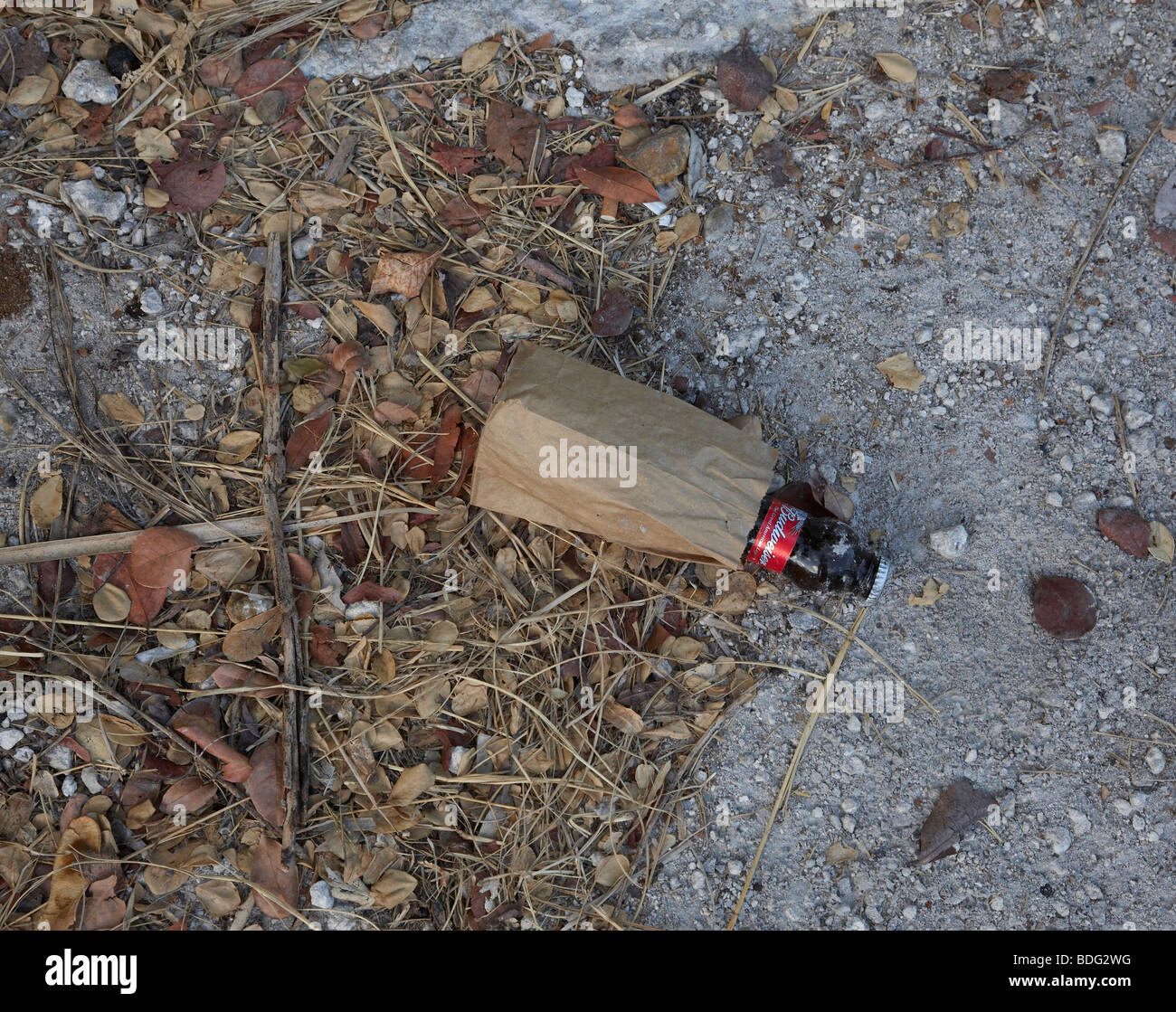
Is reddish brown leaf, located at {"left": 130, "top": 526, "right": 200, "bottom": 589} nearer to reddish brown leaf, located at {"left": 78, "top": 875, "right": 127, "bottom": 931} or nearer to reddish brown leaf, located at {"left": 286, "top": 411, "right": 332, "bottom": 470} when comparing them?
reddish brown leaf, located at {"left": 286, "top": 411, "right": 332, "bottom": 470}

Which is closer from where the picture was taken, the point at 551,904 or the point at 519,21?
the point at 551,904

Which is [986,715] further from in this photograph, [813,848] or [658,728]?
[658,728]

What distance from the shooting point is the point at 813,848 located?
197 cm

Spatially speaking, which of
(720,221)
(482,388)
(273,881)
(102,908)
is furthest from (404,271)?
(102,908)

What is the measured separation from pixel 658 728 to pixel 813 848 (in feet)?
1.66

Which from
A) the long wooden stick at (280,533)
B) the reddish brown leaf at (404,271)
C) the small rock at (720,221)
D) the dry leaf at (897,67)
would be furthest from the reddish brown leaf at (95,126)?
the dry leaf at (897,67)

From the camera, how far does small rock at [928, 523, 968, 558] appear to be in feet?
6.49

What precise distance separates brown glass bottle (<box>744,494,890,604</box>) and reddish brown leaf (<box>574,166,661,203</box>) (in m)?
0.86

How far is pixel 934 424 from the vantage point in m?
2.04

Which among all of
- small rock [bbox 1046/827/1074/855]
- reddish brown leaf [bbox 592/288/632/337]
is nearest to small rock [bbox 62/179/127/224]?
reddish brown leaf [bbox 592/288/632/337]

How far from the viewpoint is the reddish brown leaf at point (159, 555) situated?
191 centimetres

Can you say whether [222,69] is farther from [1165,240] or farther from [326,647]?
[1165,240]

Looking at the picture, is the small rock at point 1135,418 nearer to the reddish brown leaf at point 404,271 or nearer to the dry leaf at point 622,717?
the dry leaf at point 622,717
